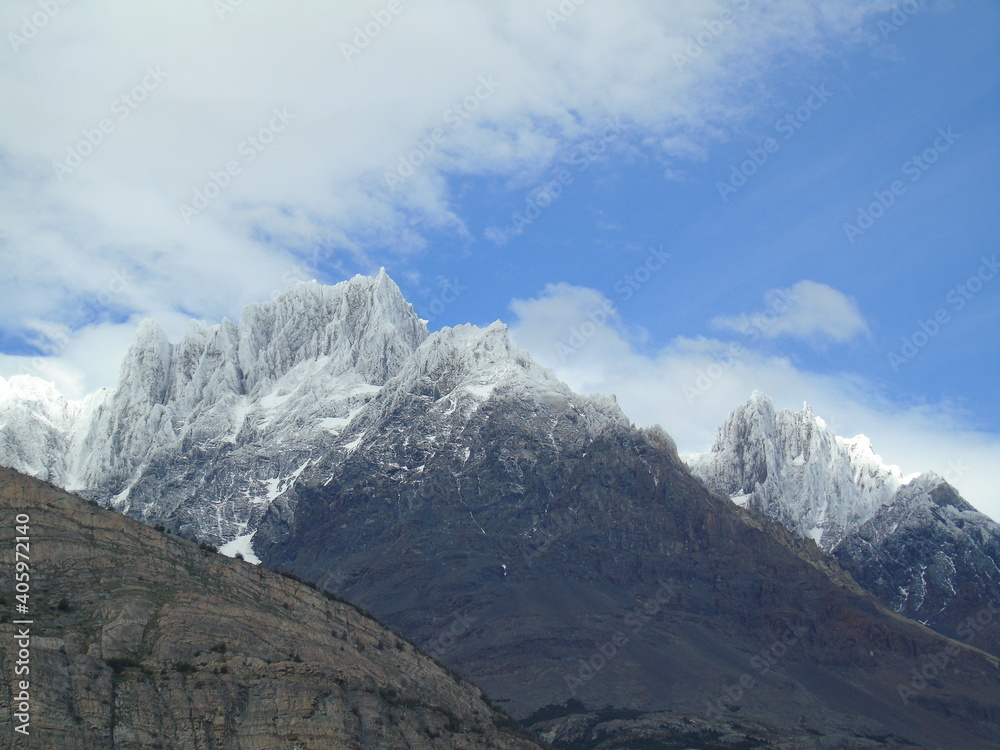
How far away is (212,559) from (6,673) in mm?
31236

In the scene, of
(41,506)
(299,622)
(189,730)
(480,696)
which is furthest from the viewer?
(480,696)

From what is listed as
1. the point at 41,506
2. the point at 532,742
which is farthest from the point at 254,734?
the point at 532,742

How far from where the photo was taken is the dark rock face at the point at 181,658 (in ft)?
277

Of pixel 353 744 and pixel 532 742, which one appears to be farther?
pixel 532 742

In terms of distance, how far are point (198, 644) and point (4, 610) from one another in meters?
14.6

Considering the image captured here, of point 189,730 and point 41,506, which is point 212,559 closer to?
point 41,506

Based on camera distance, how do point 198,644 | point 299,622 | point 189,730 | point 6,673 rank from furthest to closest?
point 299,622 < point 198,644 < point 189,730 < point 6,673

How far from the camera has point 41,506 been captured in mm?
99750

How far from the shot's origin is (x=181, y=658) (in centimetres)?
9150

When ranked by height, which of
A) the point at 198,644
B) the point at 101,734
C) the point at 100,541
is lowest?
the point at 101,734

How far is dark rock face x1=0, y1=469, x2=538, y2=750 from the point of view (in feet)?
277

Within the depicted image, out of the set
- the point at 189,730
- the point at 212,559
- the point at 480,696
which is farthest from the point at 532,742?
the point at 189,730

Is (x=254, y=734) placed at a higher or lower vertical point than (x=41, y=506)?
lower

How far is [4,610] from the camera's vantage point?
85.8 m
